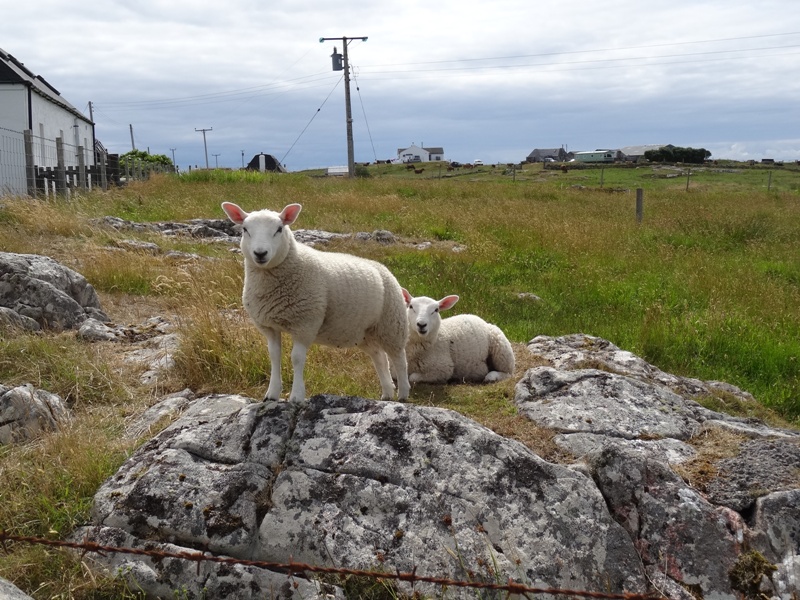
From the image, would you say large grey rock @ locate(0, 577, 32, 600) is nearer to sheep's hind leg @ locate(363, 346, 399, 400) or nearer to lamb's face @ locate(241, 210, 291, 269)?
lamb's face @ locate(241, 210, 291, 269)

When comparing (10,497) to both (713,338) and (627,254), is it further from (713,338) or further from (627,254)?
(627,254)

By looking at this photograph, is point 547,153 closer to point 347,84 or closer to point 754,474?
point 347,84

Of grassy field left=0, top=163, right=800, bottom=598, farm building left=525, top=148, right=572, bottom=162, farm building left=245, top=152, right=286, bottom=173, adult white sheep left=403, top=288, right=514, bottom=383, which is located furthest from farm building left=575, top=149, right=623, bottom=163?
adult white sheep left=403, top=288, right=514, bottom=383

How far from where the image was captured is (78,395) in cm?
582

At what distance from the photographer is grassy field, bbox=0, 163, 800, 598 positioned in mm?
4690

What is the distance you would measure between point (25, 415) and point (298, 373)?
2.14 meters

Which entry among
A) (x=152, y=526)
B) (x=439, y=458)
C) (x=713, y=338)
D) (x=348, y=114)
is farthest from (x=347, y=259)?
(x=348, y=114)

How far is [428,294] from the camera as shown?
10.7 m

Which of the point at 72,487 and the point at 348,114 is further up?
the point at 348,114

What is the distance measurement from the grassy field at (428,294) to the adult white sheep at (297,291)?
43.1 inches

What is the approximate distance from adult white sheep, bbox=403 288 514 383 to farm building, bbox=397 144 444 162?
113m

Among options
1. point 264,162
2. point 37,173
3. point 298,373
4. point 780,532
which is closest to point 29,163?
point 37,173

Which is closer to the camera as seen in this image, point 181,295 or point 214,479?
point 214,479

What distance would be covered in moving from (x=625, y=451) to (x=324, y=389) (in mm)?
2763
